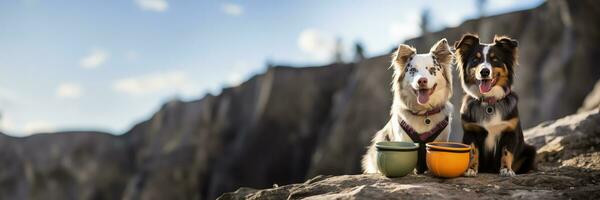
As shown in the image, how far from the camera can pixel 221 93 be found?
110 feet

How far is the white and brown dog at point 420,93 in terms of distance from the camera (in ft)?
17.1

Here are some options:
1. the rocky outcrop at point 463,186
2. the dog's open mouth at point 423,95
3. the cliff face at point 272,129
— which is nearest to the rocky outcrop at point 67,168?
the cliff face at point 272,129

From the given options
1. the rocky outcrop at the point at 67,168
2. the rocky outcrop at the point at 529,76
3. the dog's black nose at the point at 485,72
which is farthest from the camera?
the rocky outcrop at the point at 67,168

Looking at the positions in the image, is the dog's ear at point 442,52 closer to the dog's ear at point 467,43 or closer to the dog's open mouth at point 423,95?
the dog's ear at point 467,43

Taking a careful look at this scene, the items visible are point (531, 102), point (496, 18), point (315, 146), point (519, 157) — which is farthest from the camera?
point (315, 146)

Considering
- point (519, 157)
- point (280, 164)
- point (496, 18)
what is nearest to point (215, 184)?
point (280, 164)

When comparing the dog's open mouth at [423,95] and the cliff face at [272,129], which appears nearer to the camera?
the dog's open mouth at [423,95]

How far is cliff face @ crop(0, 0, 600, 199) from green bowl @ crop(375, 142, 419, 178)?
17.1m

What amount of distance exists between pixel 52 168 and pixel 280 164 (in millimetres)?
15650

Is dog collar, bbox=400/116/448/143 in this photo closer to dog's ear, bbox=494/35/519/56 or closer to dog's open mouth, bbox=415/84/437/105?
dog's open mouth, bbox=415/84/437/105

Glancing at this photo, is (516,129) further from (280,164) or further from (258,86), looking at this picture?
(258,86)

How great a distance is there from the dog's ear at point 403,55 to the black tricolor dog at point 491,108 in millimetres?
492

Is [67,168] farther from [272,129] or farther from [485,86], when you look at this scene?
[485,86]

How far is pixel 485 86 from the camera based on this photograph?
503cm
